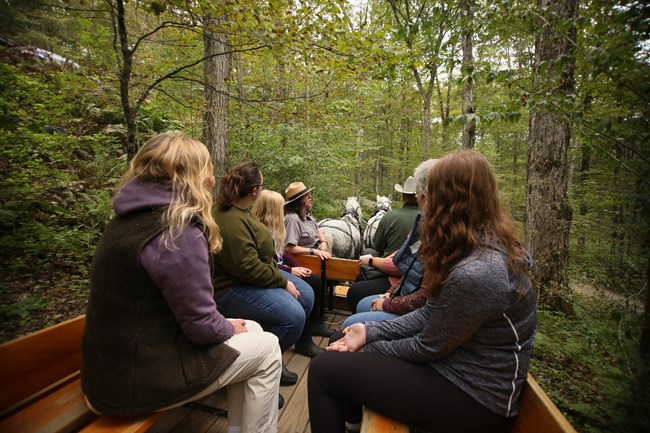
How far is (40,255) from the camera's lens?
12.1 feet

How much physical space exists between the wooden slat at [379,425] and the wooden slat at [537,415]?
1.57 feet

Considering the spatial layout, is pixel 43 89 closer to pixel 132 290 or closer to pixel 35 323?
pixel 35 323

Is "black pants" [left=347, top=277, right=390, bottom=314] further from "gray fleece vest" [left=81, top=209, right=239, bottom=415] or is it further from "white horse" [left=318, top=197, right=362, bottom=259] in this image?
"gray fleece vest" [left=81, top=209, right=239, bottom=415]

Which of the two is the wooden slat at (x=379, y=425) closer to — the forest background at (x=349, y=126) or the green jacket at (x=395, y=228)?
the forest background at (x=349, y=126)

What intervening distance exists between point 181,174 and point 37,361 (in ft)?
4.00

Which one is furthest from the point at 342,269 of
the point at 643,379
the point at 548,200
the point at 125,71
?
the point at 125,71

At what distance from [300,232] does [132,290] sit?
8.04 feet

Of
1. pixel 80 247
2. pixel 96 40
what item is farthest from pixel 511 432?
pixel 80 247

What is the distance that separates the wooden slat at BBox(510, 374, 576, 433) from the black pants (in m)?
1.64

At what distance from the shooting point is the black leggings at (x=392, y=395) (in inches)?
50.3

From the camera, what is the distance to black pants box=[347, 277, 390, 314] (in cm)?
293

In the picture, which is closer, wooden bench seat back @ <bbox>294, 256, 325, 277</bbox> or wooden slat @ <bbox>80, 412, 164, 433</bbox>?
wooden slat @ <bbox>80, 412, 164, 433</bbox>

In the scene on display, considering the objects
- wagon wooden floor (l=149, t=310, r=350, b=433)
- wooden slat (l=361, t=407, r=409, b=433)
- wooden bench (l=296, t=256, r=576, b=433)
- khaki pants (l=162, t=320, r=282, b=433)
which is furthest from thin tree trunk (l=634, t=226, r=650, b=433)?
wagon wooden floor (l=149, t=310, r=350, b=433)

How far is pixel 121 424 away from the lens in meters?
1.31
